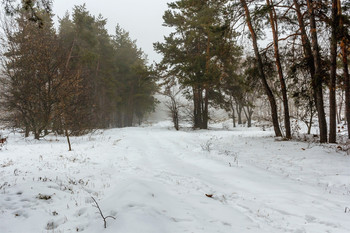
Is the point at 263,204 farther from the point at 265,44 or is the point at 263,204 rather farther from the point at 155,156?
the point at 265,44

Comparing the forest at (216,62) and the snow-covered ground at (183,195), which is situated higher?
the forest at (216,62)

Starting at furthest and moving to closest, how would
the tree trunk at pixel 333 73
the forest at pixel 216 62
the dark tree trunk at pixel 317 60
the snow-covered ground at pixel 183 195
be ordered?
the forest at pixel 216 62 → the dark tree trunk at pixel 317 60 → the tree trunk at pixel 333 73 → the snow-covered ground at pixel 183 195

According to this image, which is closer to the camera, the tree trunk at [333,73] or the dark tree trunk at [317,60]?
the tree trunk at [333,73]

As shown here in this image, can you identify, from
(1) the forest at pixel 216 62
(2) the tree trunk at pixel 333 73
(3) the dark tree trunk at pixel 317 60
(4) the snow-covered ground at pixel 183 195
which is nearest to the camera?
(4) the snow-covered ground at pixel 183 195

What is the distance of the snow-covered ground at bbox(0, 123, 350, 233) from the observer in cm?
287

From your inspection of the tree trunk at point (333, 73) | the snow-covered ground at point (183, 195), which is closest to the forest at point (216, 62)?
the tree trunk at point (333, 73)

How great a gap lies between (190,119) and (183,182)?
55.8ft

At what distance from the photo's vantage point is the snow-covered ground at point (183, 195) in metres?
2.87

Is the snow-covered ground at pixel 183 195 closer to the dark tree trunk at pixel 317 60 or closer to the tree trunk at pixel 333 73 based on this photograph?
the tree trunk at pixel 333 73

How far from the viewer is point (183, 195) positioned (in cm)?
404

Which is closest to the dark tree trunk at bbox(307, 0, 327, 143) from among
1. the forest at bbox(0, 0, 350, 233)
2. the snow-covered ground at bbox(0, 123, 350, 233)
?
the forest at bbox(0, 0, 350, 233)

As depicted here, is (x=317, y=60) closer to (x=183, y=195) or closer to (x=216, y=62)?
(x=216, y=62)

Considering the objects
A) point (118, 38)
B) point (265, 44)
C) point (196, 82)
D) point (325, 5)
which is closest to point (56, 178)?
point (325, 5)

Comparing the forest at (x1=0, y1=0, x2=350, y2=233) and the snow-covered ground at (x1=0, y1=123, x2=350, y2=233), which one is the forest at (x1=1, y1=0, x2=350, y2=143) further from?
the snow-covered ground at (x1=0, y1=123, x2=350, y2=233)
